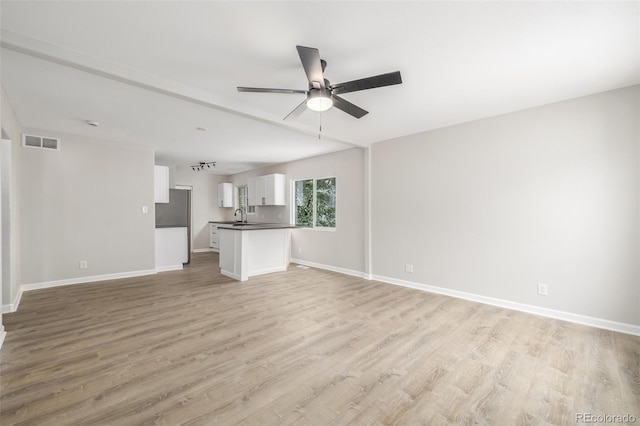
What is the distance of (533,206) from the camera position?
3.35m

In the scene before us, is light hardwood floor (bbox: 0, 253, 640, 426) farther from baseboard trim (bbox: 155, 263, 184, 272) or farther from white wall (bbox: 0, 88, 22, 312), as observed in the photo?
baseboard trim (bbox: 155, 263, 184, 272)

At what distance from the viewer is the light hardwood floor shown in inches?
66.8

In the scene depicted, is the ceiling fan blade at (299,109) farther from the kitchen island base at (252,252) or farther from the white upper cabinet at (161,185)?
the white upper cabinet at (161,185)

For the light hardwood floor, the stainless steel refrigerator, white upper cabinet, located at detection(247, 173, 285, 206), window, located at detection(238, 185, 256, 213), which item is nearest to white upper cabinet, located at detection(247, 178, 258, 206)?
white upper cabinet, located at detection(247, 173, 285, 206)

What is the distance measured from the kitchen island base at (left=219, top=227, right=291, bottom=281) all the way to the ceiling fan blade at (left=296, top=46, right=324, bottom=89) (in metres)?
3.25

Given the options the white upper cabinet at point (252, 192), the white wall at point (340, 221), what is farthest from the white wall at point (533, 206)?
the white upper cabinet at point (252, 192)

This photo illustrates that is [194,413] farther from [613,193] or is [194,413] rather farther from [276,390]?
[613,193]

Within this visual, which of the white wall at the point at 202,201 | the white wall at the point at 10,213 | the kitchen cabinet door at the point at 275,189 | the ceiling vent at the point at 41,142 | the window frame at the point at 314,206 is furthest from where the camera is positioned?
the white wall at the point at 202,201

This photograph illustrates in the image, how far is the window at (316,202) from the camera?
6055mm

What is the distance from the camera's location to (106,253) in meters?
4.88

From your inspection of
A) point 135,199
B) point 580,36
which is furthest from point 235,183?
point 580,36

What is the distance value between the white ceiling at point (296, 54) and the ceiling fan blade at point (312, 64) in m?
0.23

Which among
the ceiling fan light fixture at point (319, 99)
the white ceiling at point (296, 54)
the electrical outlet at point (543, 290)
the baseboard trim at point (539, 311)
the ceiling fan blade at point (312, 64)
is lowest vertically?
the baseboard trim at point (539, 311)

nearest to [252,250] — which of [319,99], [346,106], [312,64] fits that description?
[346,106]
